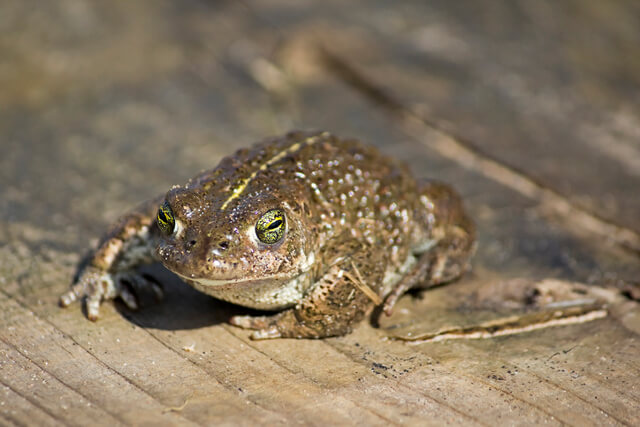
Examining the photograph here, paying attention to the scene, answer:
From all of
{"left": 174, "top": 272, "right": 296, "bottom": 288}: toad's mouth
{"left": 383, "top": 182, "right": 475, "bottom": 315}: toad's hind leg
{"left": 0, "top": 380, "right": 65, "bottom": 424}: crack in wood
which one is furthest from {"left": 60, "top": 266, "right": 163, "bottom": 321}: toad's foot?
{"left": 383, "top": 182, "right": 475, "bottom": 315}: toad's hind leg

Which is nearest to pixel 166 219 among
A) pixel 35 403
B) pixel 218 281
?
pixel 218 281

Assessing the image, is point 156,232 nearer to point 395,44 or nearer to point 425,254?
point 425,254

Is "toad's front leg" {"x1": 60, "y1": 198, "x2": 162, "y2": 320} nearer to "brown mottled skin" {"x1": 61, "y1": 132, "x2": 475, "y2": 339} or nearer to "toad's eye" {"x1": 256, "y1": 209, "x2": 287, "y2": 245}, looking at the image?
"brown mottled skin" {"x1": 61, "y1": 132, "x2": 475, "y2": 339}

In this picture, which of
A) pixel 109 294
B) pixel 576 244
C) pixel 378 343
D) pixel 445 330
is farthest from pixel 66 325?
pixel 576 244

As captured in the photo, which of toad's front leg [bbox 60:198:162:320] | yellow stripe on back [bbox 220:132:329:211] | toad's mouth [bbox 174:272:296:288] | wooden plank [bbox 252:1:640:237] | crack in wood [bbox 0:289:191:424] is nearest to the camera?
crack in wood [bbox 0:289:191:424]

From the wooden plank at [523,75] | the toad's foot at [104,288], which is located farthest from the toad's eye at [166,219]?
the wooden plank at [523,75]

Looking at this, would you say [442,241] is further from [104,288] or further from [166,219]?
[104,288]
